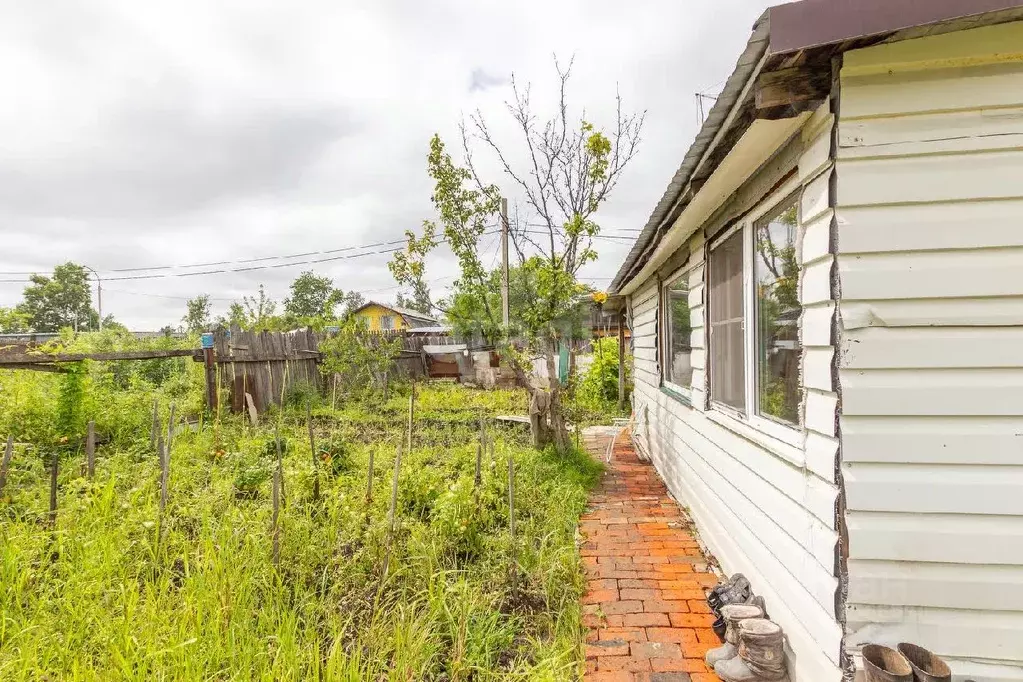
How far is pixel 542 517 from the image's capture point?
4.36 meters

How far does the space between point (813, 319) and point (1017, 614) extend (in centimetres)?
125

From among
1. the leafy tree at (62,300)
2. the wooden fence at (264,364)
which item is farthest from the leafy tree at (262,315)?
the leafy tree at (62,300)

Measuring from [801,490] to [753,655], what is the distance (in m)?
0.82

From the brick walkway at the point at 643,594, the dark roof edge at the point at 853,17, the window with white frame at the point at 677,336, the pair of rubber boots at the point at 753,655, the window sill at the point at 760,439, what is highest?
the dark roof edge at the point at 853,17

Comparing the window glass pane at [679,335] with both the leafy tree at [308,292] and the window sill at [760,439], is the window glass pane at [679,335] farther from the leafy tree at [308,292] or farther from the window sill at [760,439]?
the leafy tree at [308,292]

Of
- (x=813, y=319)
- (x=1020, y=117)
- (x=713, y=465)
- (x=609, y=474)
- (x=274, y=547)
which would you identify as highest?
(x=1020, y=117)

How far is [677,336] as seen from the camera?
5219mm

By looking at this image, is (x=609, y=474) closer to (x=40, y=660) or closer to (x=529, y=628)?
(x=529, y=628)

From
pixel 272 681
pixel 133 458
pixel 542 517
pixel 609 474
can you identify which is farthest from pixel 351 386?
pixel 272 681

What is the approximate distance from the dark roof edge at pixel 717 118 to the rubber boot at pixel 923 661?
7.10ft

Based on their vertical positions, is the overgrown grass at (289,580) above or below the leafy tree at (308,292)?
below

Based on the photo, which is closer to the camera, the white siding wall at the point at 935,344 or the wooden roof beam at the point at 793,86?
the white siding wall at the point at 935,344

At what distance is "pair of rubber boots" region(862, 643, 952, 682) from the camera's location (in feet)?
5.56

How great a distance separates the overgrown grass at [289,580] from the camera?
2.31m
